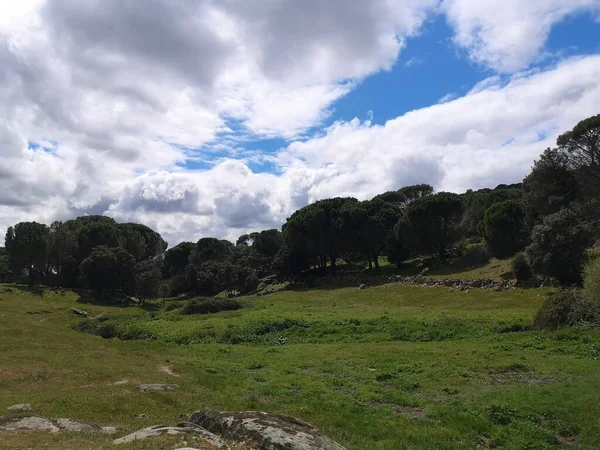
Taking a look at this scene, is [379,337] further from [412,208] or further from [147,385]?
[412,208]

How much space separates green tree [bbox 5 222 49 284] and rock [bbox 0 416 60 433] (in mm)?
93243

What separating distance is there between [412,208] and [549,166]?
22300 millimetres

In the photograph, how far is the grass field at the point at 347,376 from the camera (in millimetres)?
14250

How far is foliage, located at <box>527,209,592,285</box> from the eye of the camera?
1694 inches

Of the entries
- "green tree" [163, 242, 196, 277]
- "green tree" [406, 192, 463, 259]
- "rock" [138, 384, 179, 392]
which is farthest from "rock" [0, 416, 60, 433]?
"green tree" [163, 242, 196, 277]

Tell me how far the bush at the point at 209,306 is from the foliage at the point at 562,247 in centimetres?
3375

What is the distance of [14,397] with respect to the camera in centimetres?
1638

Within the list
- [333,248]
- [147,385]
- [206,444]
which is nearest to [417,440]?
[206,444]

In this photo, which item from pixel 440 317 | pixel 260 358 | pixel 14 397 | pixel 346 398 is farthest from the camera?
pixel 440 317

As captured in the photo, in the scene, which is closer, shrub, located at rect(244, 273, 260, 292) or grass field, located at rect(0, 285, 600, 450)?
grass field, located at rect(0, 285, 600, 450)

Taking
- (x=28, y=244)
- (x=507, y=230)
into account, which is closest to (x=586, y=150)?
(x=507, y=230)

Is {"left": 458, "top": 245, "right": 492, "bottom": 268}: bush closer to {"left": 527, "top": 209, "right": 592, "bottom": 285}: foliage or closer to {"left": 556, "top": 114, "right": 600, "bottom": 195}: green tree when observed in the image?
{"left": 556, "top": 114, "right": 600, "bottom": 195}: green tree

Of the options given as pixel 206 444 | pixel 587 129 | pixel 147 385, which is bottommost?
pixel 147 385

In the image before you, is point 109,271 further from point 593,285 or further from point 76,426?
point 593,285
